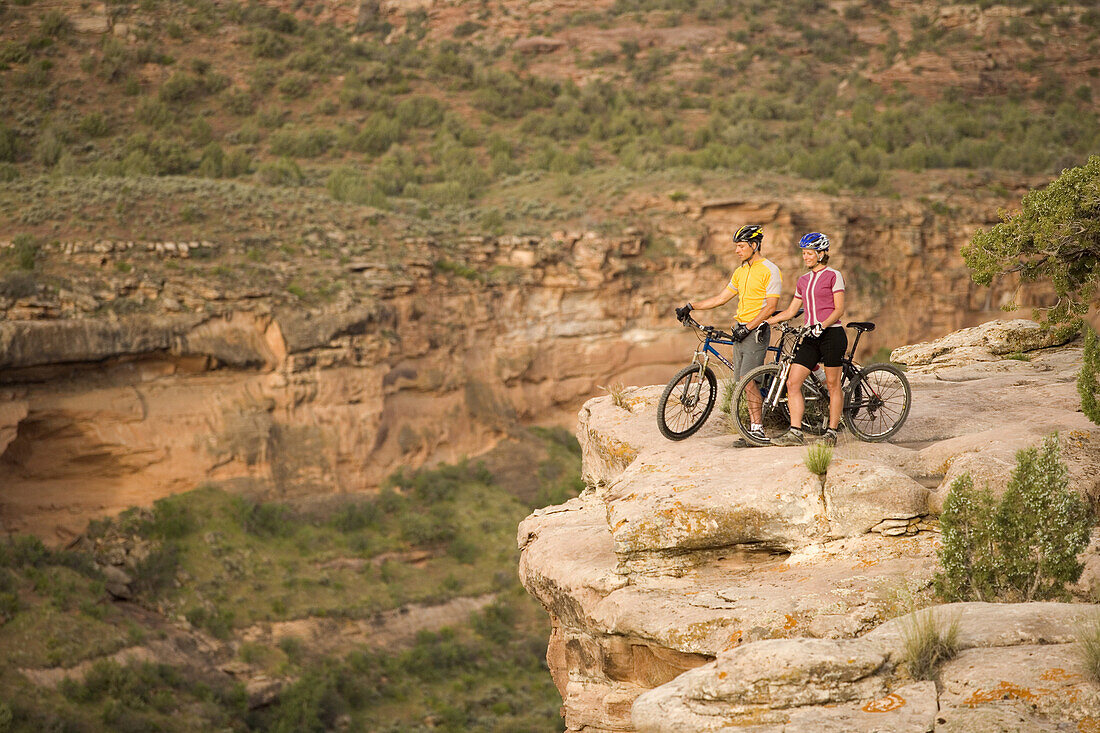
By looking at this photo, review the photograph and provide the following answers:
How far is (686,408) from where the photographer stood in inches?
448

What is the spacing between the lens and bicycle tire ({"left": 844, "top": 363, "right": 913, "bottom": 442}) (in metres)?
10.9

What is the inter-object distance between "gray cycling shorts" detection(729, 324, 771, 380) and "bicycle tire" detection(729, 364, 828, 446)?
332 millimetres

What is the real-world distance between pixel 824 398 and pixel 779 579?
2523mm

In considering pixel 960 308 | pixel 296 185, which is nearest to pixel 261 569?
pixel 296 185

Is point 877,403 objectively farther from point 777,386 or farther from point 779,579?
point 779,579

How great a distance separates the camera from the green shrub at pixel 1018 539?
7.85 metres

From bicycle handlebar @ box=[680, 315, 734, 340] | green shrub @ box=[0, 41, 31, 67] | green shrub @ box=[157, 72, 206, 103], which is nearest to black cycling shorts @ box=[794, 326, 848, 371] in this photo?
bicycle handlebar @ box=[680, 315, 734, 340]

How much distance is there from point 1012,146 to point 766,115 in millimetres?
11351

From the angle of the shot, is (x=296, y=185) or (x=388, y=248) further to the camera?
(x=296, y=185)

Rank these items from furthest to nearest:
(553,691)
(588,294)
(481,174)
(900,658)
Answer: (481,174)
(588,294)
(553,691)
(900,658)

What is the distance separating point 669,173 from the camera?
131 feet

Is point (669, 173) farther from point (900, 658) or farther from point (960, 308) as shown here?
point (900, 658)

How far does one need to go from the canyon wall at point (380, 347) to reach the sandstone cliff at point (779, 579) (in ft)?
60.6

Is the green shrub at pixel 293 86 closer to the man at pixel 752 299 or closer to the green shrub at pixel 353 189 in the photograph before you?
the green shrub at pixel 353 189
